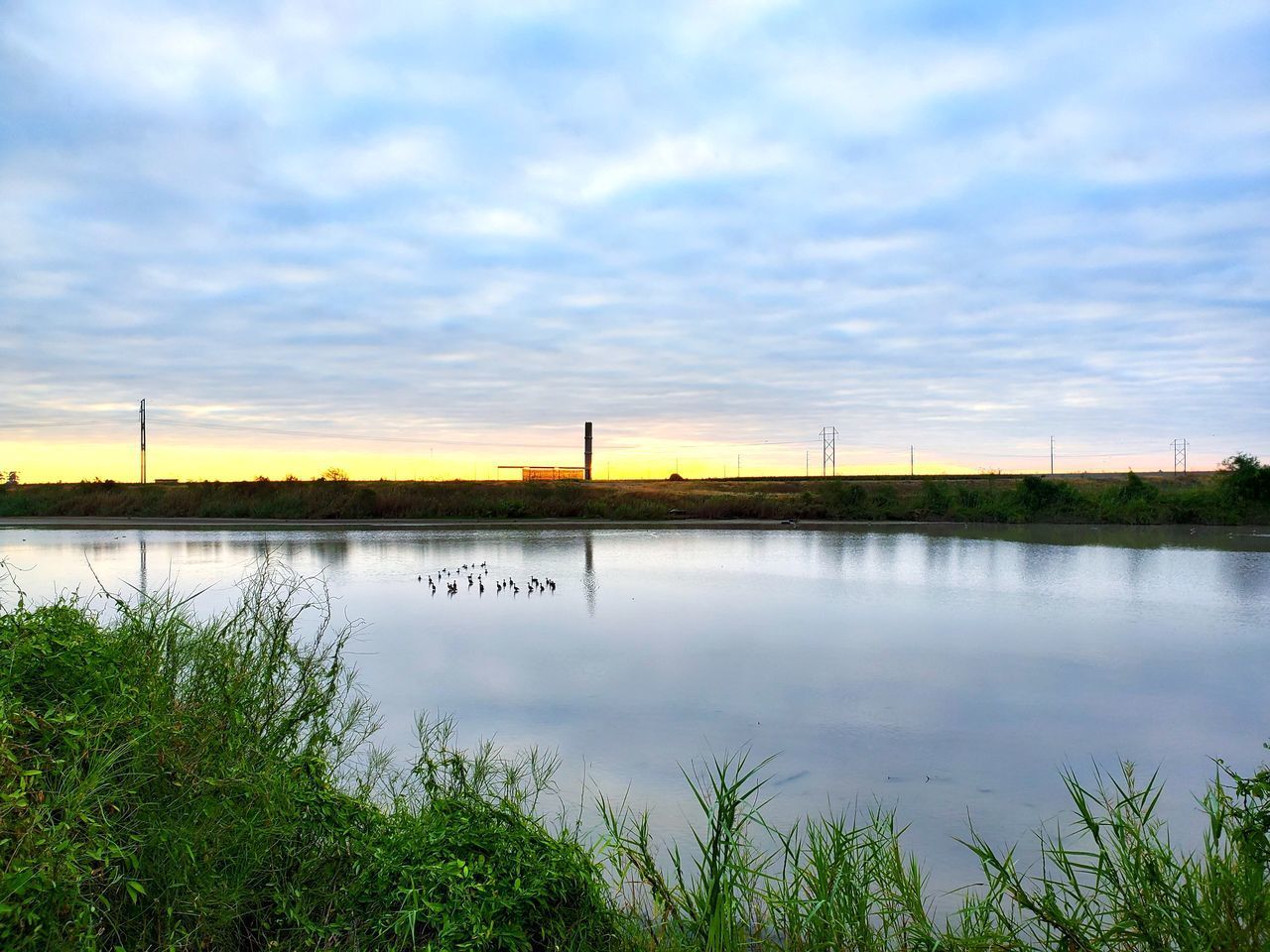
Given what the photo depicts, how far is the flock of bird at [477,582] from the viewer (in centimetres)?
1155

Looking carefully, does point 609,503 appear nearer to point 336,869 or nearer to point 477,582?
point 477,582

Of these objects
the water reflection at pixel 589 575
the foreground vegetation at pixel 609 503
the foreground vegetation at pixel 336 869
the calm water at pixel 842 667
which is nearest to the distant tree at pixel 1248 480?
the foreground vegetation at pixel 609 503

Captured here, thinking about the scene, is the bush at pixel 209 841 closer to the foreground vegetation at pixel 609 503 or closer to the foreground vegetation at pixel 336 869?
the foreground vegetation at pixel 336 869

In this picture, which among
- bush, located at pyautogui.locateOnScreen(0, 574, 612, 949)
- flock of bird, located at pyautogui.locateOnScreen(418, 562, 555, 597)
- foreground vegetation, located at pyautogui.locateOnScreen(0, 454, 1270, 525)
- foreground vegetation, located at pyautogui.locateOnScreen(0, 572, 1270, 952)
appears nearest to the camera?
bush, located at pyautogui.locateOnScreen(0, 574, 612, 949)

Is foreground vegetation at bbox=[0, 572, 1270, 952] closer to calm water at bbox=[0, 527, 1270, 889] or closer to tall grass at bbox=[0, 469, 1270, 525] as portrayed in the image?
calm water at bbox=[0, 527, 1270, 889]

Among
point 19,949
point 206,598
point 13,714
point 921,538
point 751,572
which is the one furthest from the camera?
point 921,538

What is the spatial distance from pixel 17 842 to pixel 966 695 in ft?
18.9

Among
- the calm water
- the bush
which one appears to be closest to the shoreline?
the calm water

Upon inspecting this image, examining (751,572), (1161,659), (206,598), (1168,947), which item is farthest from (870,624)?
(206,598)

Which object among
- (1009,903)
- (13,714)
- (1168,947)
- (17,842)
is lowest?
(1009,903)

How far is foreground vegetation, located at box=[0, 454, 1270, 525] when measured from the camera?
27.3 metres

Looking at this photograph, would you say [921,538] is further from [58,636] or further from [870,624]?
[58,636]

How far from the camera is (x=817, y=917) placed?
106 inches

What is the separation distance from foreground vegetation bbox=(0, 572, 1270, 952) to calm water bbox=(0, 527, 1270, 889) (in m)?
0.85
